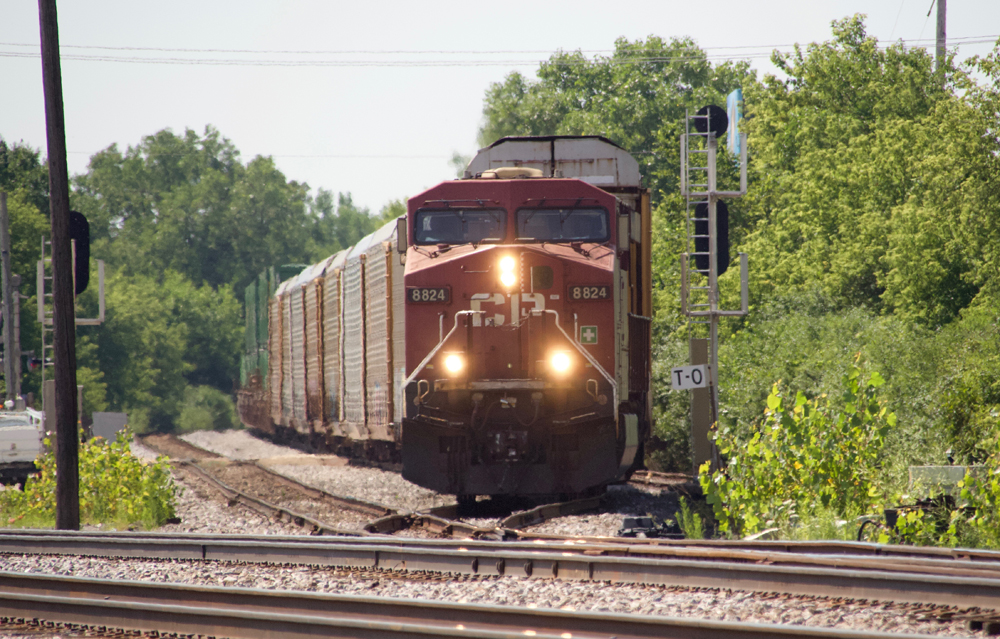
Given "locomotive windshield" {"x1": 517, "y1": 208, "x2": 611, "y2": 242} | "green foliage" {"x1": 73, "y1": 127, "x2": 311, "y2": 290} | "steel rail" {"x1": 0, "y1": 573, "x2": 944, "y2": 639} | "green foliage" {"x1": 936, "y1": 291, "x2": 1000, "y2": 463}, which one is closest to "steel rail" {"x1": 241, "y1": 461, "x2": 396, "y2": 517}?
"locomotive windshield" {"x1": 517, "y1": 208, "x2": 611, "y2": 242}

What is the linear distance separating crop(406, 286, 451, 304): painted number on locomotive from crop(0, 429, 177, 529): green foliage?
447 centimetres

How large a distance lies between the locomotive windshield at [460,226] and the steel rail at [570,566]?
14.5ft

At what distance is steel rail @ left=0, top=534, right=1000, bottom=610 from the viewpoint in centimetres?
627

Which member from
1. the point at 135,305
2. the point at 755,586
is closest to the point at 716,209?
the point at 755,586

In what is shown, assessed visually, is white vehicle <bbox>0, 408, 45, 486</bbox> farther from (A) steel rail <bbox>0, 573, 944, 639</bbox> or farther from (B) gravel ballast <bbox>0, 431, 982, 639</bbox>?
(A) steel rail <bbox>0, 573, 944, 639</bbox>

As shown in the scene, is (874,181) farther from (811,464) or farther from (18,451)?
(18,451)

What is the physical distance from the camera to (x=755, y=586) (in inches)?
273

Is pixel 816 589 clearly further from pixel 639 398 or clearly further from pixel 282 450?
pixel 282 450

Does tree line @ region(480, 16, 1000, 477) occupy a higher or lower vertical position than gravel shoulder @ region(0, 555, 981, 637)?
higher

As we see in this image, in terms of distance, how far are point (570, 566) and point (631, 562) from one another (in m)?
0.49

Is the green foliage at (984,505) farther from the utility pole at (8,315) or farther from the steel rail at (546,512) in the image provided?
the utility pole at (8,315)

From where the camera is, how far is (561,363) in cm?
1182

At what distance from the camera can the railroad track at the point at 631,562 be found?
6.36 metres

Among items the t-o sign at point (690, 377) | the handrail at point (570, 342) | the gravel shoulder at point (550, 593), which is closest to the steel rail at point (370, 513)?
the handrail at point (570, 342)
